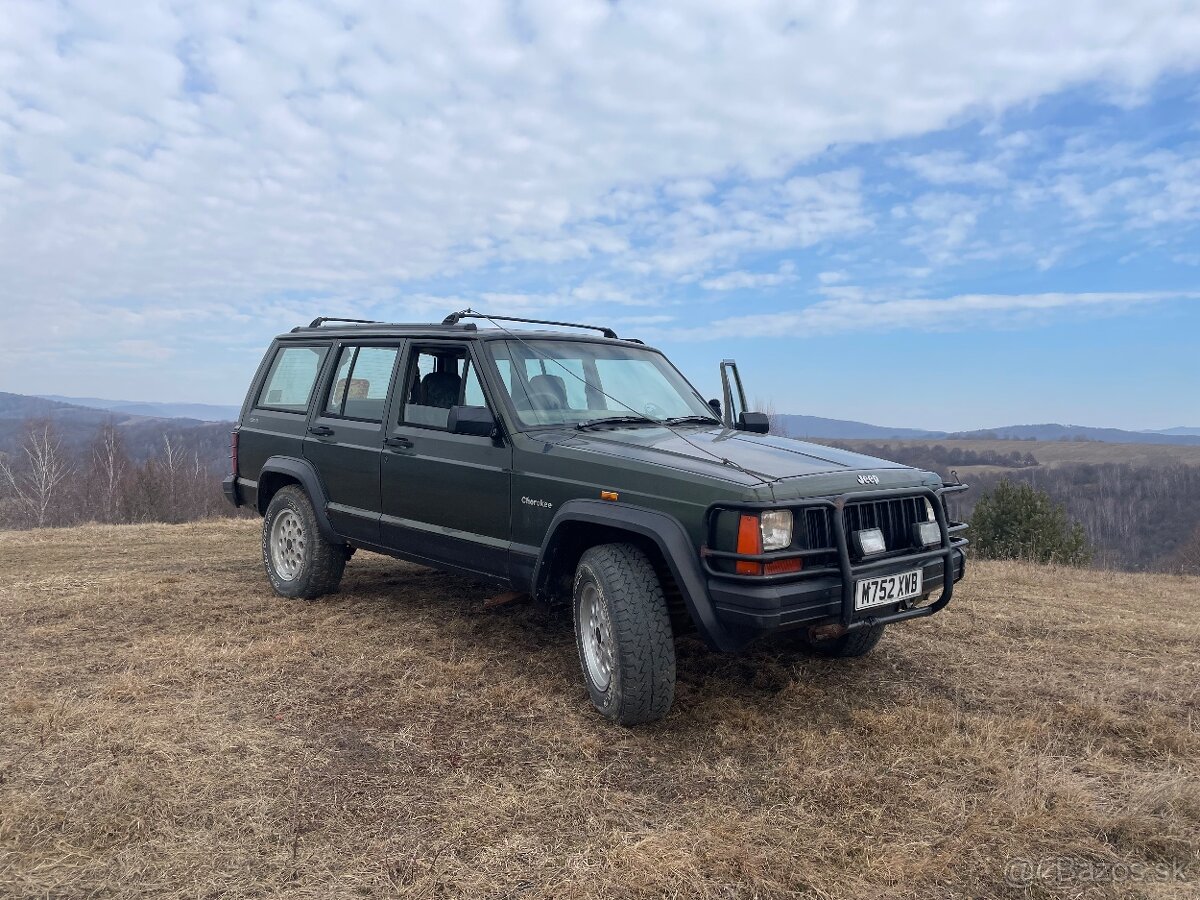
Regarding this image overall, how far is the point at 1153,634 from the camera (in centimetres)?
568

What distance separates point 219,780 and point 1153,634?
5971 mm

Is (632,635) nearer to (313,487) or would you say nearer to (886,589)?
(886,589)

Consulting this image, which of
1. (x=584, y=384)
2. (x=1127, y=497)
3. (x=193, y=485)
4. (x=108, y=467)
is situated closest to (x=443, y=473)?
(x=584, y=384)

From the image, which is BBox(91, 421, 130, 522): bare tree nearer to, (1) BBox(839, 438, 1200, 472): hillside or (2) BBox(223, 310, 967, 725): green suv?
(2) BBox(223, 310, 967, 725): green suv

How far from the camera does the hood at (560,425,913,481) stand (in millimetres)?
3677

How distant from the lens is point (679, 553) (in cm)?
348

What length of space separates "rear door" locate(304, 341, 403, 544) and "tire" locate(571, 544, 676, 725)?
6.81 ft

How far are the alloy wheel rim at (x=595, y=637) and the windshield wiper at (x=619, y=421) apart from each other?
0.94 metres

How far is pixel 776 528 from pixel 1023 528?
2081 cm

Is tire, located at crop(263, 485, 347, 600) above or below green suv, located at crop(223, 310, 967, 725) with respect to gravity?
below

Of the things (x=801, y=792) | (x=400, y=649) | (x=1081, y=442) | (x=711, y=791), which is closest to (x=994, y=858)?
(x=801, y=792)

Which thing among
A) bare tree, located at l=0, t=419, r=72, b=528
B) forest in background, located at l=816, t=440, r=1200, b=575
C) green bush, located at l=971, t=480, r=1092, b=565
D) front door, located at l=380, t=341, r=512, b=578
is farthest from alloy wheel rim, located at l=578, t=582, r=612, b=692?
forest in background, located at l=816, t=440, r=1200, b=575

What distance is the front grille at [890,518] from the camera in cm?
362

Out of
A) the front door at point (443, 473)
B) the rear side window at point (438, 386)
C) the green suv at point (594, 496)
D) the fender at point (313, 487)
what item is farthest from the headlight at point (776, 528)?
the fender at point (313, 487)
